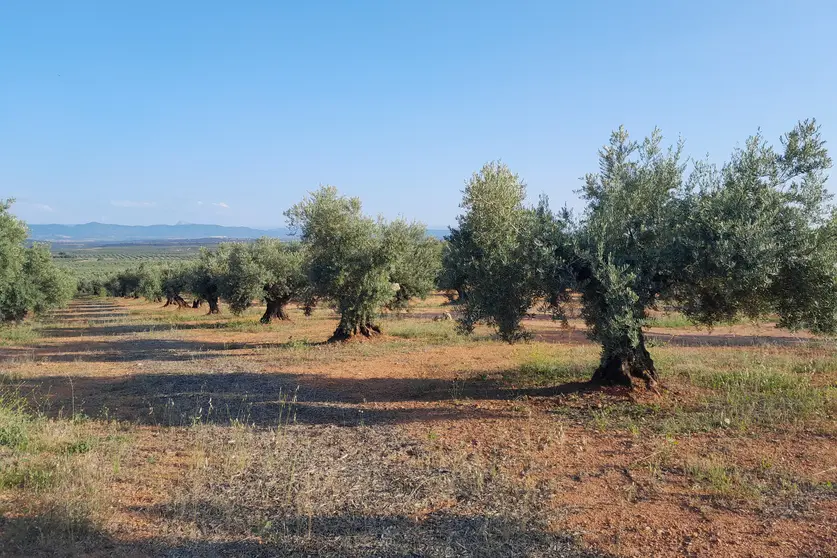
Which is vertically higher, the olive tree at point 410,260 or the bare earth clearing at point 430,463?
the olive tree at point 410,260

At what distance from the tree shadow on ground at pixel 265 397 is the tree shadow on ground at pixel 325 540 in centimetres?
480

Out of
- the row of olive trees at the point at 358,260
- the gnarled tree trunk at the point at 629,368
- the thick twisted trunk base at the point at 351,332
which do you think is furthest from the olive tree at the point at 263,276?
the gnarled tree trunk at the point at 629,368

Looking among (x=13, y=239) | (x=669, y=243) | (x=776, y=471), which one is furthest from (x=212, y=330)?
(x=776, y=471)

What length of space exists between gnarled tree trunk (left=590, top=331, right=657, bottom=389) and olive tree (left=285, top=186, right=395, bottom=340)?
12.3 metres

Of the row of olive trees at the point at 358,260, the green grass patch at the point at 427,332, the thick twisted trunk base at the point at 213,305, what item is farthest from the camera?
the thick twisted trunk base at the point at 213,305

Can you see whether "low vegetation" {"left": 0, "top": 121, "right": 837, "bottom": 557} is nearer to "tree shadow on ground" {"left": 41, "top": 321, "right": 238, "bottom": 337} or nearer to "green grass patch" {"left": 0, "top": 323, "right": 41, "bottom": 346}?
"green grass patch" {"left": 0, "top": 323, "right": 41, "bottom": 346}

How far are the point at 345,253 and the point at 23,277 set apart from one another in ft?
68.4

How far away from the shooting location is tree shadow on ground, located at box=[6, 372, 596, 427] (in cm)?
1174

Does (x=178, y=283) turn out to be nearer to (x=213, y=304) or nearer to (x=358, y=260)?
(x=213, y=304)

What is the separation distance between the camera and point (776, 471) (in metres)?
7.72

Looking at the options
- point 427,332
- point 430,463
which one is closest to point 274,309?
point 427,332

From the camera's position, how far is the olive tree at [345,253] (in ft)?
75.5

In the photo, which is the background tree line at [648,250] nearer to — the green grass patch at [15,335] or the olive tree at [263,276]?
the olive tree at [263,276]

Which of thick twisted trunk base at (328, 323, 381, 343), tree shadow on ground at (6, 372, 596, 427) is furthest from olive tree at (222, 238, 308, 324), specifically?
tree shadow on ground at (6, 372, 596, 427)
